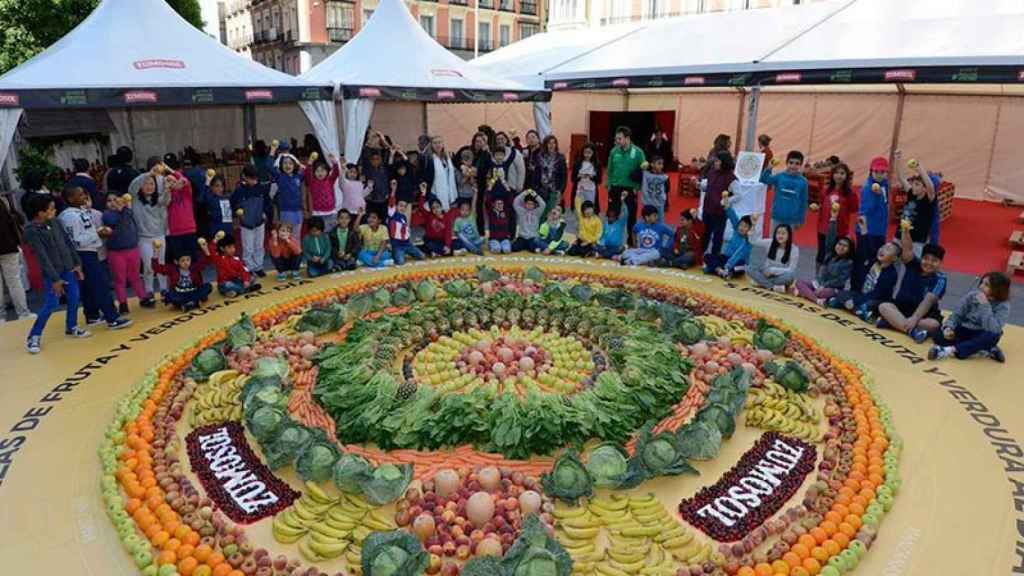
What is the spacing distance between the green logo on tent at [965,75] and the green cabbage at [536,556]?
951 centimetres

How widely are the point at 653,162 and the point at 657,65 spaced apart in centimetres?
308

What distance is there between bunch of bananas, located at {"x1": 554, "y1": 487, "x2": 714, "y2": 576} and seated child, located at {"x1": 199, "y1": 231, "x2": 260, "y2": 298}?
6.18 metres

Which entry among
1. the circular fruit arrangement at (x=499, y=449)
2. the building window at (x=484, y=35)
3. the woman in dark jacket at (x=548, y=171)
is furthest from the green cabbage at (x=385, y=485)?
the building window at (x=484, y=35)

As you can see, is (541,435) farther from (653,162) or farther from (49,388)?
(653,162)

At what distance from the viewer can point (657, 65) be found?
1295 centimetres

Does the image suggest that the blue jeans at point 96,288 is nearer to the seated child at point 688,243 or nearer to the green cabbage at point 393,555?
the green cabbage at point 393,555

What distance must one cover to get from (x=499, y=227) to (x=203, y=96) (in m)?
4.77

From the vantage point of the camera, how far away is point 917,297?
764 cm

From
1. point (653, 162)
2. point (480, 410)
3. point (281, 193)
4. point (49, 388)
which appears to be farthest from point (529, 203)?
point (49, 388)

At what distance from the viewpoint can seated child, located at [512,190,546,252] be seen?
11062 mm

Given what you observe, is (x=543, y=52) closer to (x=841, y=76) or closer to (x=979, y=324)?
(x=841, y=76)

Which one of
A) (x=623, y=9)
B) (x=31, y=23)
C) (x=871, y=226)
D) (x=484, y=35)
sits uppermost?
(x=484, y=35)

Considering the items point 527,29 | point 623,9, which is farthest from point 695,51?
point 527,29

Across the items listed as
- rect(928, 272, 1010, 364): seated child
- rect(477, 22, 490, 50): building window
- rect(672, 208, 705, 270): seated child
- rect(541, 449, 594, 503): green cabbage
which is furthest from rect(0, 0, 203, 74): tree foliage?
rect(477, 22, 490, 50): building window
